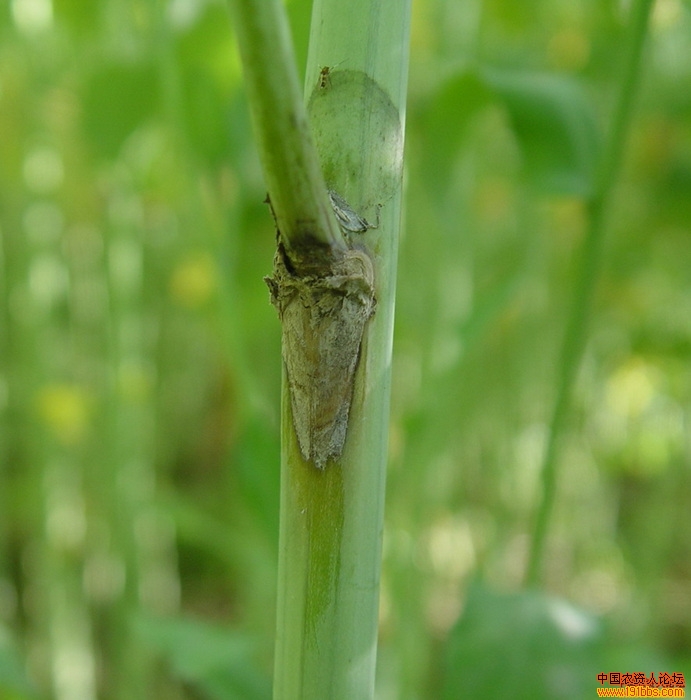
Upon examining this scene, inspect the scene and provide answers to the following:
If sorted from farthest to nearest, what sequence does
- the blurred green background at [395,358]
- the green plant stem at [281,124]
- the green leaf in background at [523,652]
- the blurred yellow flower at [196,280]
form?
1. the blurred yellow flower at [196,280]
2. the blurred green background at [395,358]
3. the green leaf in background at [523,652]
4. the green plant stem at [281,124]

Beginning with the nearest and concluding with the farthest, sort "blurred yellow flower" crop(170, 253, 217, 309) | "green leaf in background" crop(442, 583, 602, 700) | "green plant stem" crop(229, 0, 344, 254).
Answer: "green plant stem" crop(229, 0, 344, 254) < "green leaf in background" crop(442, 583, 602, 700) < "blurred yellow flower" crop(170, 253, 217, 309)

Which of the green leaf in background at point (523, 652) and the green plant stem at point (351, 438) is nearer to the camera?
the green plant stem at point (351, 438)

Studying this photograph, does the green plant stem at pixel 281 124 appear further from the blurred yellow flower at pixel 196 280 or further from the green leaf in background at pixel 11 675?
the blurred yellow flower at pixel 196 280

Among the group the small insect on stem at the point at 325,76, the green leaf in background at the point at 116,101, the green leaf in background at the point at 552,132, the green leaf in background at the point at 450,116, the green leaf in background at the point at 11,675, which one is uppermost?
the green leaf in background at the point at 116,101

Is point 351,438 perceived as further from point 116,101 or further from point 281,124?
point 116,101

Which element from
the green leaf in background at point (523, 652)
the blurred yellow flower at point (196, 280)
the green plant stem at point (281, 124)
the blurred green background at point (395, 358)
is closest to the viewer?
the green plant stem at point (281, 124)

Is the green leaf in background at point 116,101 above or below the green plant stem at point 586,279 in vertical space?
above

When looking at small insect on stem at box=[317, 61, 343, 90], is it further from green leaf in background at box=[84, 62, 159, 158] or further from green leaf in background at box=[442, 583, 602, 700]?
green leaf in background at box=[84, 62, 159, 158]

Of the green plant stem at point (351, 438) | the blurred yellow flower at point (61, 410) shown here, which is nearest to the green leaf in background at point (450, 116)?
the green plant stem at point (351, 438)

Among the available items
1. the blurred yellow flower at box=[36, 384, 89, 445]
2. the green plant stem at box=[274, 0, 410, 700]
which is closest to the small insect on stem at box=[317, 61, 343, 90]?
the green plant stem at box=[274, 0, 410, 700]
